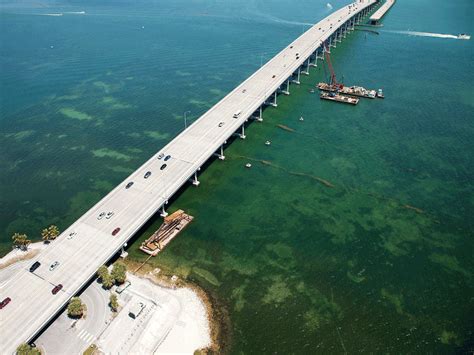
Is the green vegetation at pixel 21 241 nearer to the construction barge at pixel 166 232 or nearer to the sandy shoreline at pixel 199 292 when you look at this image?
the sandy shoreline at pixel 199 292

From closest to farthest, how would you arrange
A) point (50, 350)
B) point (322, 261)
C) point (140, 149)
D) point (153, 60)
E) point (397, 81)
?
point (50, 350) < point (322, 261) < point (140, 149) < point (397, 81) < point (153, 60)

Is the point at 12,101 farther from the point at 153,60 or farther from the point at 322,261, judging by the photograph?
the point at 322,261

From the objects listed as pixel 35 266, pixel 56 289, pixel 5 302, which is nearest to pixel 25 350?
pixel 56 289

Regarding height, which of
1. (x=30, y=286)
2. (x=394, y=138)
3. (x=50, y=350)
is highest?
(x=394, y=138)

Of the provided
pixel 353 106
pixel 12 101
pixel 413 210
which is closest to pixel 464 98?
pixel 353 106

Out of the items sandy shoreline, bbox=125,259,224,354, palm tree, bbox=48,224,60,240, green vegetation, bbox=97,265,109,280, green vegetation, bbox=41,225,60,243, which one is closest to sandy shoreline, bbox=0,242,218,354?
sandy shoreline, bbox=125,259,224,354

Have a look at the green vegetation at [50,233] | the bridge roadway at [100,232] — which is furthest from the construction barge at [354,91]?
the green vegetation at [50,233]

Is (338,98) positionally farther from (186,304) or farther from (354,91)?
(186,304)

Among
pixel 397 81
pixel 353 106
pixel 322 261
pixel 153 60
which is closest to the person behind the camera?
pixel 322 261
